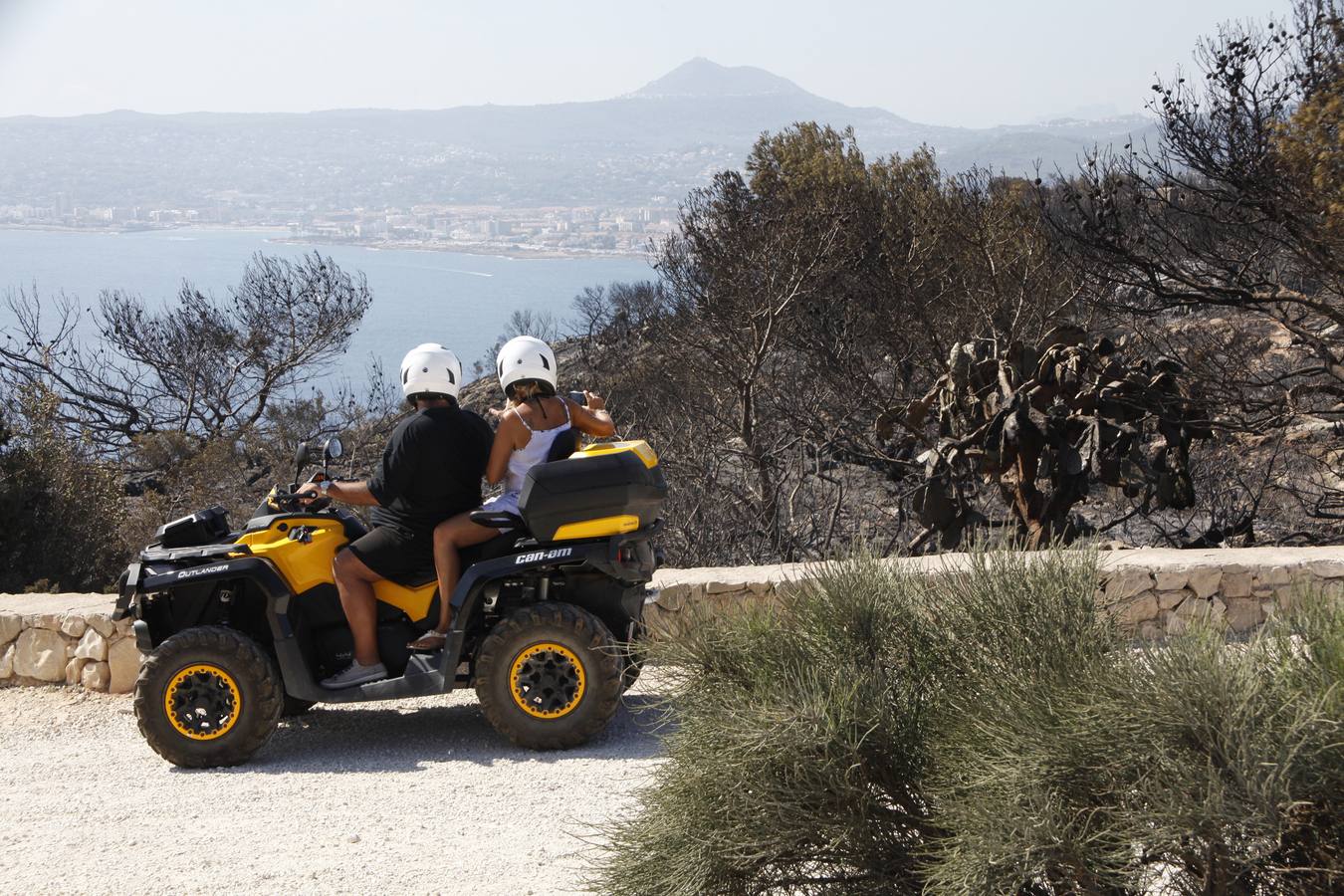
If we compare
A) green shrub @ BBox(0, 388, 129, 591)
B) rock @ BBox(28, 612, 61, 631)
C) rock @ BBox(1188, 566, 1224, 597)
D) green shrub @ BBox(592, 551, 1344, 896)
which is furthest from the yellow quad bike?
green shrub @ BBox(0, 388, 129, 591)

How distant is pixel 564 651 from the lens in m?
5.86

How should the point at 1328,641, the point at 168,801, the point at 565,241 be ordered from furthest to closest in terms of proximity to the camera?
1. the point at 565,241
2. the point at 168,801
3. the point at 1328,641

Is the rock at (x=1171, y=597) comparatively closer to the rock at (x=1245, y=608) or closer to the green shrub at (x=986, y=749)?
the rock at (x=1245, y=608)

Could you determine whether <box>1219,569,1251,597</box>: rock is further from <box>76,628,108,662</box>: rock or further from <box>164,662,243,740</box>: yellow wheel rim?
<box>76,628,108,662</box>: rock

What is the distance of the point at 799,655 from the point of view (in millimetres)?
3430

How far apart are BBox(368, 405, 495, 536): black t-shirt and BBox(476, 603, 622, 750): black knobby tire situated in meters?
0.62

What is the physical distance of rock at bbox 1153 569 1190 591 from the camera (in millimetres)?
7180

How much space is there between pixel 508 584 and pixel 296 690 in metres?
1.08

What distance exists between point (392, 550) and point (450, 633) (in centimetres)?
48

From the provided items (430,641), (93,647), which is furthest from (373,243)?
(430,641)

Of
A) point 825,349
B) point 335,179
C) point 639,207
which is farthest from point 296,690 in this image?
point 335,179

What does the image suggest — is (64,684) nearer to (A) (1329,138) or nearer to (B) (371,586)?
(B) (371,586)

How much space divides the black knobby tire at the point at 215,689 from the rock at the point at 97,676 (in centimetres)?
152

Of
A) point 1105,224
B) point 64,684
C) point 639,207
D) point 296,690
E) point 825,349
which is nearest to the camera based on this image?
point 296,690
